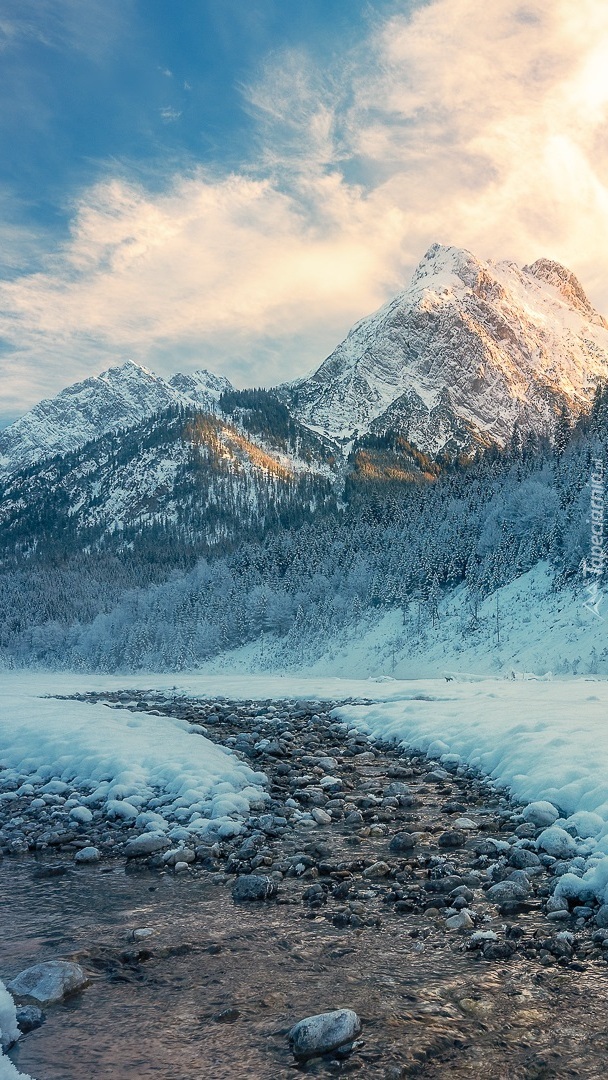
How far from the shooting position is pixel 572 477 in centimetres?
6062

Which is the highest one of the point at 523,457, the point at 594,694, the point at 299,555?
the point at 523,457

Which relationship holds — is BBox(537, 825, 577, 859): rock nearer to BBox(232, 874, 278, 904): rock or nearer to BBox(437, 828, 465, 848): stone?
BBox(437, 828, 465, 848): stone

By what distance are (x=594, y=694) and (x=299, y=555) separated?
3278 inches

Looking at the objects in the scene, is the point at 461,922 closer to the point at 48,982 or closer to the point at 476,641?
the point at 48,982

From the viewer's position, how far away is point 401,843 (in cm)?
886

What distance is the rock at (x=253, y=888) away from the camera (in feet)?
24.0

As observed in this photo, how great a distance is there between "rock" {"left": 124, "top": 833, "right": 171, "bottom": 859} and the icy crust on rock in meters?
0.25

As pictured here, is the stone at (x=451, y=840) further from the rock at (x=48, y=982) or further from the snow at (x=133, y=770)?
the rock at (x=48, y=982)

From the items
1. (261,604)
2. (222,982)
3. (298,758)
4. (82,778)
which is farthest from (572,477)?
(222,982)

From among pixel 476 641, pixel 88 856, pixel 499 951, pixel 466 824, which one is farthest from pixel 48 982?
pixel 476 641

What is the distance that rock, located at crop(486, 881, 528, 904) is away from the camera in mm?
6840

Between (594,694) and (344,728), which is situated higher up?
(594,694)

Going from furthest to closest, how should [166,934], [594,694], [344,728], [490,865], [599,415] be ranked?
[599,415], [344,728], [594,694], [490,865], [166,934]

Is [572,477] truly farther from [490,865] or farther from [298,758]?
[490,865]
